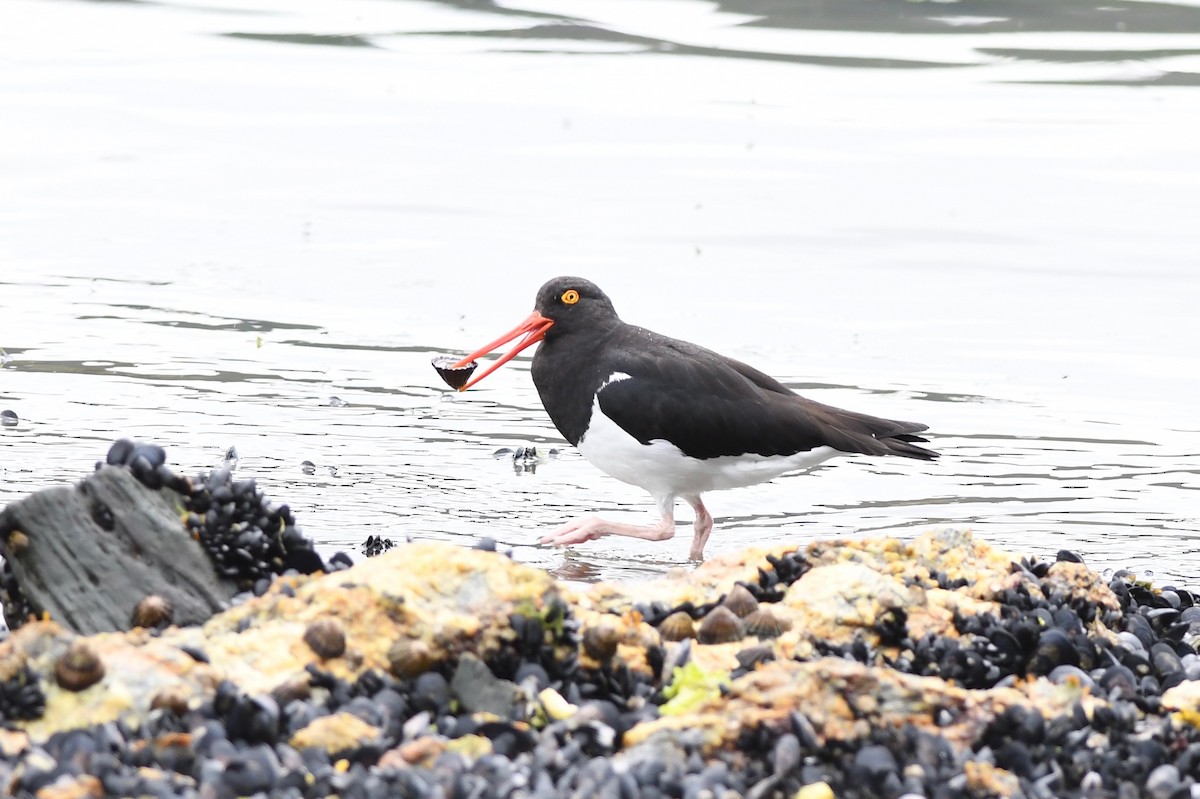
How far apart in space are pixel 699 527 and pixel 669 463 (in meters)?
0.39

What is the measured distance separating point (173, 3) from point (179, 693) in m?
18.9

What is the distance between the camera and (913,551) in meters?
5.26

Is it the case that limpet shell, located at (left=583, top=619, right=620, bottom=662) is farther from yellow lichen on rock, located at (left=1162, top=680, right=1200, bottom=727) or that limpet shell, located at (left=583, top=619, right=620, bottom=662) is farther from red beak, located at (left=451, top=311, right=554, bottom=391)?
red beak, located at (left=451, top=311, right=554, bottom=391)

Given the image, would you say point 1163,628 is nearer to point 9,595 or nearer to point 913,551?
point 913,551

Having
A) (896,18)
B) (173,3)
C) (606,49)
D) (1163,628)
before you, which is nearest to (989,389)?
(1163,628)

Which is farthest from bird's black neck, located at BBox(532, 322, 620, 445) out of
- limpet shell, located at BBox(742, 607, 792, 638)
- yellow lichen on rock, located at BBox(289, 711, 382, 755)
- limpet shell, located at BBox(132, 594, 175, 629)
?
yellow lichen on rock, located at BBox(289, 711, 382, 755)

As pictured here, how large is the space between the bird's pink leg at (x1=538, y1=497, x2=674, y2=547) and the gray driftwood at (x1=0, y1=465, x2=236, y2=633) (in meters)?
2.58

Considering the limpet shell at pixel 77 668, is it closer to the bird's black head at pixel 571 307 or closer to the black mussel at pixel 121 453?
the black mussel at pixel 121 453

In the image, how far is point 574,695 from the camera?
4.11 meters

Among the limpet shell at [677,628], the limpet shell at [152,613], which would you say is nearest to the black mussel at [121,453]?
the limpet shell at [152,613]

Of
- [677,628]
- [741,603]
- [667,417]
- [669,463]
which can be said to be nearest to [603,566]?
[669,463]

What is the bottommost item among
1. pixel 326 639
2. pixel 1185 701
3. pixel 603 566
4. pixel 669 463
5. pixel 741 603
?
pixel 603 566

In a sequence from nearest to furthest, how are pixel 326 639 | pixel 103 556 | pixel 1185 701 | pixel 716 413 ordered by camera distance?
pixel 326 639 < pixel 1185 701 < pixel 103 556 < pixel 716 413

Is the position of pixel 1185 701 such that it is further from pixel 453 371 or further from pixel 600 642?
pixel 453 371
